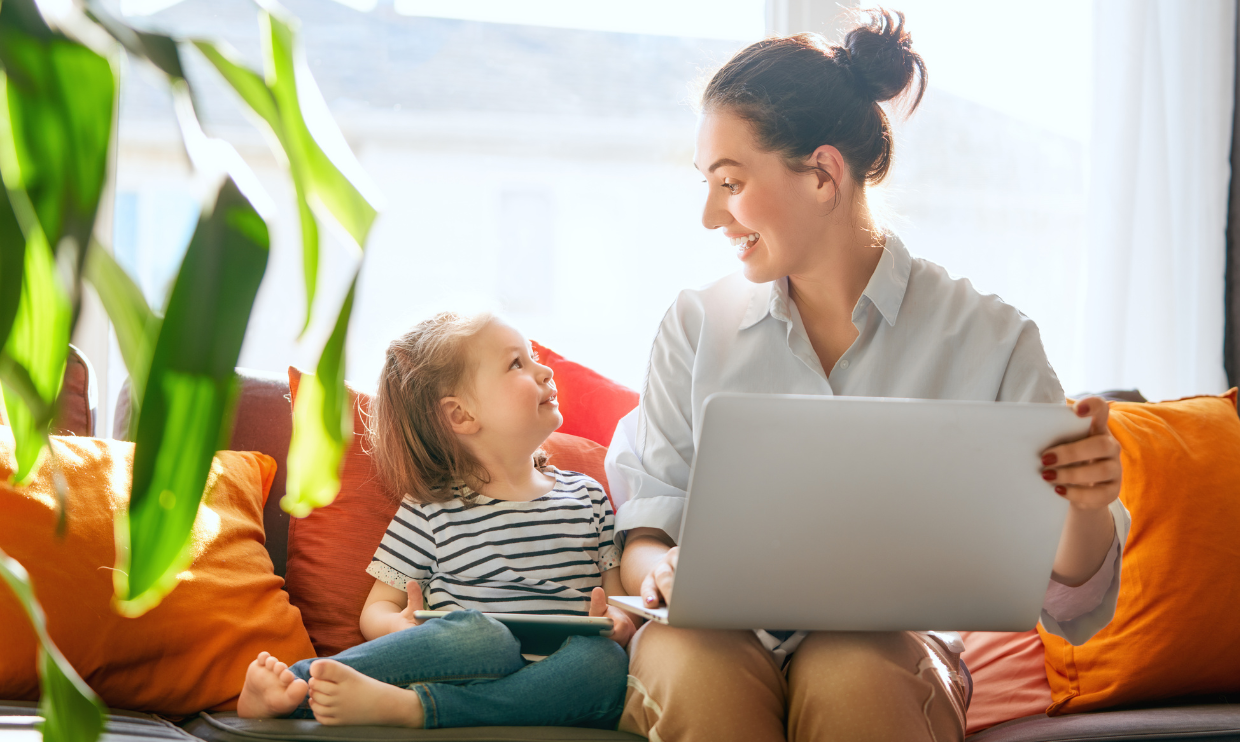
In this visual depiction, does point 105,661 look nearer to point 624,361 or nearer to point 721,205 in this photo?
point 721,205

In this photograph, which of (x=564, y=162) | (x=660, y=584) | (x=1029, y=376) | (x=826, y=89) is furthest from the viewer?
(x=564, y=162)

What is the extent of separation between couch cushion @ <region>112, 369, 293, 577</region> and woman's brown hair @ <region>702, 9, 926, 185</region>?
86 cm

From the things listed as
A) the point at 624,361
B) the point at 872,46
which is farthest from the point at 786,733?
the point at 624,361

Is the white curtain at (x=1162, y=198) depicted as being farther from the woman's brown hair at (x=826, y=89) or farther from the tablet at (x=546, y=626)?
the tablet at (x=546, y=626)

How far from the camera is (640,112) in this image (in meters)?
2.34

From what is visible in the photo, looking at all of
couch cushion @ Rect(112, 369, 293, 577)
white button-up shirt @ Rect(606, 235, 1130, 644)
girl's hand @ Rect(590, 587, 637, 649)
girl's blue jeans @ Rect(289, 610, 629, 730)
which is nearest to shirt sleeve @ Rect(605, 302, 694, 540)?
white button-up shirt @ Rect(606, 235, 1130, 644)

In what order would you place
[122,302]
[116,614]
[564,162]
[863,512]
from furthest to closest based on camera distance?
[564,162] → [116,614] → [863,512] → [122,302]

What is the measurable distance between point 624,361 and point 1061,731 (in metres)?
1.33

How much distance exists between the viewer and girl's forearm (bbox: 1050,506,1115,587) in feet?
3.60

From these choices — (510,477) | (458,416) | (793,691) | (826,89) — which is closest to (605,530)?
(510,477)

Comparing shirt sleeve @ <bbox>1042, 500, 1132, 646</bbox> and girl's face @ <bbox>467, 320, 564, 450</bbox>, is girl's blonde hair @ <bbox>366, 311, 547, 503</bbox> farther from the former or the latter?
shirt sleeve @ <bbox>1042, 500, 1132, 646</bbox>

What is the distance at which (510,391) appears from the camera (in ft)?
4.99

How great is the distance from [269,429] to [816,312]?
3.01 feet

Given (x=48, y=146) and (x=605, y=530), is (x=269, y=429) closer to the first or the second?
(x=605, y=530)
